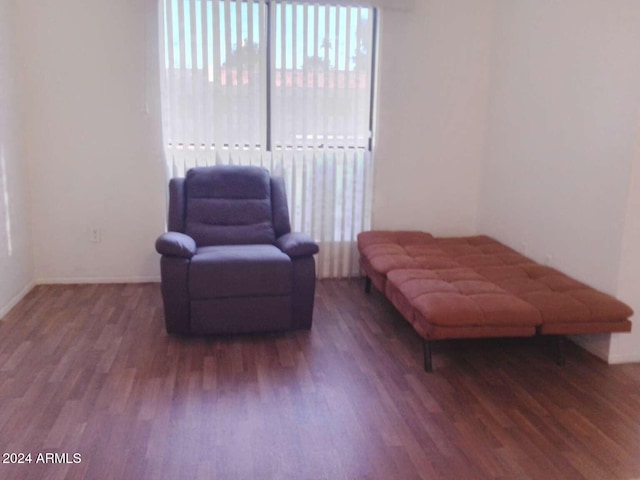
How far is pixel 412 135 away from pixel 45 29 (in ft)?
9.37

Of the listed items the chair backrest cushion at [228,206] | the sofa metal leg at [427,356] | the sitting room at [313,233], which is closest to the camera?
the sitting room at [313,233]

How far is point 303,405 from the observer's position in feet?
8.98

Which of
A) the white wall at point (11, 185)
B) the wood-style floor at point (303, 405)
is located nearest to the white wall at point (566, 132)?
the wood-style floor at point (303, 405)

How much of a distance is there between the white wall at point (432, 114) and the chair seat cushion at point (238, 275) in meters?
1.53

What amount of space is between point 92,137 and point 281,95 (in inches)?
57.3

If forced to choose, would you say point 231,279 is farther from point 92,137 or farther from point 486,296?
point 92,137

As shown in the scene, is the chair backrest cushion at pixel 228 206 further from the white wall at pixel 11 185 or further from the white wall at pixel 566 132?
the white wall at pixel 566 132

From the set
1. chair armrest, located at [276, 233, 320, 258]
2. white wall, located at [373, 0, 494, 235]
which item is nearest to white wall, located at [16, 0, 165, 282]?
chair armrest, located at [276, 233, 320, 258]

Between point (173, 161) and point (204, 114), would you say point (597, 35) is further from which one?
point (173, 161)

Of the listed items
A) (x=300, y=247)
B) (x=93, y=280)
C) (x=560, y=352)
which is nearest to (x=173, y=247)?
(x=300, y=247)

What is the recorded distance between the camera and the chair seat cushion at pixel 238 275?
3.37m

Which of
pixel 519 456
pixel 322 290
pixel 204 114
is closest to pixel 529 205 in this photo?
pixel 322 290

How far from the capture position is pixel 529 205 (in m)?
4.06

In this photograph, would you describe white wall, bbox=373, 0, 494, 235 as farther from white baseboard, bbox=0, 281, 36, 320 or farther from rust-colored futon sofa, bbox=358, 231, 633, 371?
white baseboard, bbox=0, 281, 36, 320
